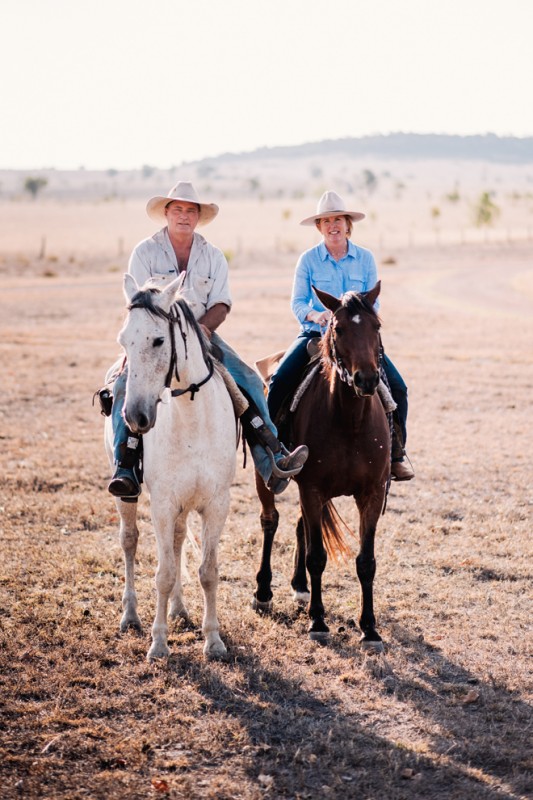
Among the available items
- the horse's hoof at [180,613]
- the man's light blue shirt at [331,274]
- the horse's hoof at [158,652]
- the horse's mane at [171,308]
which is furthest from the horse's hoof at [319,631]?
the man's light blue shirt at [331,274]

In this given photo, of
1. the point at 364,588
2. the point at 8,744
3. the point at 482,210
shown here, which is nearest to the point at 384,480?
the point at 364,588

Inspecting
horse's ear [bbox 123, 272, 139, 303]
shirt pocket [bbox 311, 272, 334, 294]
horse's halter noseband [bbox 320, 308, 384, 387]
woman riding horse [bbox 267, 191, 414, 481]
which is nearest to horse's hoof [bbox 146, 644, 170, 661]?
woman riding horse [bbox 267, 191, 414, 481]

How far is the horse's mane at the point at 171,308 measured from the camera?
17.1 ft

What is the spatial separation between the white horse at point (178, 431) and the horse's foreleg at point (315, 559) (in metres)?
0.77

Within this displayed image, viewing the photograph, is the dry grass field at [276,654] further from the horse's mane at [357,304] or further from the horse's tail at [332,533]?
the horse's mane at [357,304]

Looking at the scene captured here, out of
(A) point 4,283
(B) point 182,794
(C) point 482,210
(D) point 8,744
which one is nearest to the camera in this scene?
(B) point 182,794

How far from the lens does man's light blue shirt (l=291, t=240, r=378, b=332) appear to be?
728 cm

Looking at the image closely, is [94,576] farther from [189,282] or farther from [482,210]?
[482,210]

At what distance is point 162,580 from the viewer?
6074mm

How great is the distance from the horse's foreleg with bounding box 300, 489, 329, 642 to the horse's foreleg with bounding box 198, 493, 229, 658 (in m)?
0.74

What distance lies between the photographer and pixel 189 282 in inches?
262

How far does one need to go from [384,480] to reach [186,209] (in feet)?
8.66

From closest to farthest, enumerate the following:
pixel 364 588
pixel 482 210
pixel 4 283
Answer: pixel 364 588
pixel 4 283
pixel 482 210

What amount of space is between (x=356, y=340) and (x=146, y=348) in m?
1.54
